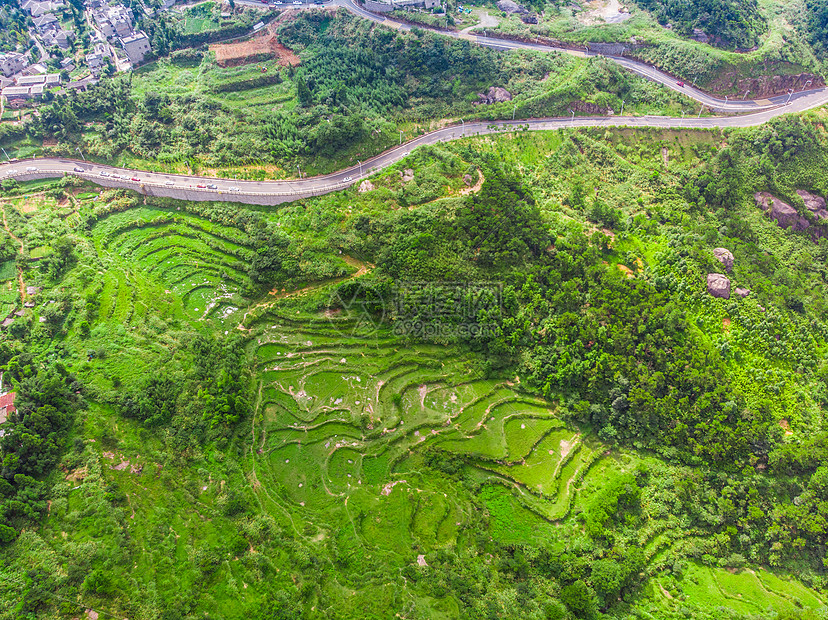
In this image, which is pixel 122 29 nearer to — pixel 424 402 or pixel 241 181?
pixel 241 181

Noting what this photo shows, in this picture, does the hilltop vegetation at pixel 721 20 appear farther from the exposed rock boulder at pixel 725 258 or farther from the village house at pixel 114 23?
the village house at pixel 114 23

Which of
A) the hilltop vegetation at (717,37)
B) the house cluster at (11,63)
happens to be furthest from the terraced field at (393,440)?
the house cluster at (11,63)

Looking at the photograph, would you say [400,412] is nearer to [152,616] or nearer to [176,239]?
[152,616]

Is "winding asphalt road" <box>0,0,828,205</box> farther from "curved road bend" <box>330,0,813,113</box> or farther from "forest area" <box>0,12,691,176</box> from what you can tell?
"forest area" <box>0,12,691,176</box>

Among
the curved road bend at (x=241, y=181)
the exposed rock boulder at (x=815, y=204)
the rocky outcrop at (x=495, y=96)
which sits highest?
the rocky outcrop at (x=495, y=96)

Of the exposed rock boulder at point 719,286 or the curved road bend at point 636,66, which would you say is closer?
the exposed rock boulder at point 719,286

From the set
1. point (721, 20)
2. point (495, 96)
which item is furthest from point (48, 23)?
point (721, 20)

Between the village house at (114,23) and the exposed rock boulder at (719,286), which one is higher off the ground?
the village house at (114,23)

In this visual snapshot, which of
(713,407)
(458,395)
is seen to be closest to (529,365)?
(458,395)
